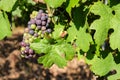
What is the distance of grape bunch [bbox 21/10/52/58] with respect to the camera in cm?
246

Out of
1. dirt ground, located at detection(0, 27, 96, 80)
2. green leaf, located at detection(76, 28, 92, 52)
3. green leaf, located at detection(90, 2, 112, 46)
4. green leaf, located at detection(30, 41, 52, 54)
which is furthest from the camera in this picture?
dirt ground, located at detection(0, 27, 96, 80)

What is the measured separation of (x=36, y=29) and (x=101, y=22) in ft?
1.68

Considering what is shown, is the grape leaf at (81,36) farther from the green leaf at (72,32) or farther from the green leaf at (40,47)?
the green leaf at (40,47)

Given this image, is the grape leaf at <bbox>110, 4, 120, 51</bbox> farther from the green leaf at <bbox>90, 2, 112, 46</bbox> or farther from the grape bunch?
the grape bunch

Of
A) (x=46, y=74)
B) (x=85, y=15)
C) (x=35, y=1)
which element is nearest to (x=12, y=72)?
(x=46, y=74)

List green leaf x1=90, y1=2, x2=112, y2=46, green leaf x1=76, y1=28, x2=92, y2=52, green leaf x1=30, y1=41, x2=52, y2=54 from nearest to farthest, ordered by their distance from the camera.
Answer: green leaf x1=90, y1=2, x2=112, y2=46 < green leaf x1=76, y1=28, x2=92, y2=52 < green leaf x1=30, y1=41, x2=52, y2=54

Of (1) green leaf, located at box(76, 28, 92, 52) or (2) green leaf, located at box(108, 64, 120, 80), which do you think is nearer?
(1) green leaf, located at box(76, 28, 92, 52)

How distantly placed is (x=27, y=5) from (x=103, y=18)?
2.52 feet

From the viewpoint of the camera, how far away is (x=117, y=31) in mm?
2189

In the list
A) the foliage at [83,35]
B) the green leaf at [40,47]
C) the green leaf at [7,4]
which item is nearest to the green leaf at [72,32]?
the foliage at [83,35]

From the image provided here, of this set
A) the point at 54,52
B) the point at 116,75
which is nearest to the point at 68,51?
the point at 54,52

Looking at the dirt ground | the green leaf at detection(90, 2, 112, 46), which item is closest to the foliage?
the green leaf at detection(90, 2, 112, 46)

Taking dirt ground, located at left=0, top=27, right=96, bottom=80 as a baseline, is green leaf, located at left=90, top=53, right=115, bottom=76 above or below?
above

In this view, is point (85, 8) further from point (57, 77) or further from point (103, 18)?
point (57, 77)
